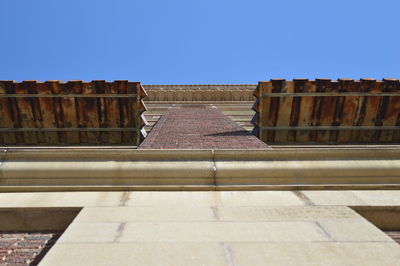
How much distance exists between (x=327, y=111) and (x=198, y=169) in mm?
5915

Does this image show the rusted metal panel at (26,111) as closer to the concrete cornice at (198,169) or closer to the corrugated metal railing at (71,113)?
the corrugated metal railing at (71,113)

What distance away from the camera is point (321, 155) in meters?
3.31

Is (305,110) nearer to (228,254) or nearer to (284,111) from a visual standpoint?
(284,111)

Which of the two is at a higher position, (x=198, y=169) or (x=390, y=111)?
(x=390, y=111)

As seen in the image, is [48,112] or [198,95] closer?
[48,112]

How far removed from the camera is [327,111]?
23.7ft

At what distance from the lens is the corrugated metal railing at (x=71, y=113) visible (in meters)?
6.83

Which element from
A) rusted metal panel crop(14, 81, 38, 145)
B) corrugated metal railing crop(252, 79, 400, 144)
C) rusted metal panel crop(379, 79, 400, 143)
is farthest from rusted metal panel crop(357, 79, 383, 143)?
rusted metal panel crop(14, 81, 38, 145)

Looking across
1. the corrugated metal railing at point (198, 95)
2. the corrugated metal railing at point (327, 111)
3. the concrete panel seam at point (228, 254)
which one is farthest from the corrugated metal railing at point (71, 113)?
the corrugated metal railing at point (198, 95)

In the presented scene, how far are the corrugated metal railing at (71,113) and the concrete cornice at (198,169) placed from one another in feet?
13.2

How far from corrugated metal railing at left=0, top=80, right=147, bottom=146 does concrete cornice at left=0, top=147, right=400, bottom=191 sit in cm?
404

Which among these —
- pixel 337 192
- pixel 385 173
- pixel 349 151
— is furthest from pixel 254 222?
pixel 385 173

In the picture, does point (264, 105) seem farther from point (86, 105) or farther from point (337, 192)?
point (86, 105)

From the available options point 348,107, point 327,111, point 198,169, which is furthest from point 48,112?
point 348,107
